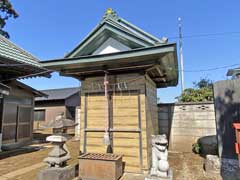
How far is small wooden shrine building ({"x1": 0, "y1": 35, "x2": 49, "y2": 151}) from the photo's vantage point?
7504mm

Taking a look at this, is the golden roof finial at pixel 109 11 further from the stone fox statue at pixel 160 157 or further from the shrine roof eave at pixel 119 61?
the stone fox statue at pixel 160 157

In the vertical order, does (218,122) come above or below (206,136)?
above

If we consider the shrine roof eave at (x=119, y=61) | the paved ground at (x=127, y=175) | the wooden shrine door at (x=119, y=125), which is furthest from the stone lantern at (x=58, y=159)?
the shrine roof eave at (x=119, y=61)

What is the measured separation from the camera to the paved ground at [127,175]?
14.9ft

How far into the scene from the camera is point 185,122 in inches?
291

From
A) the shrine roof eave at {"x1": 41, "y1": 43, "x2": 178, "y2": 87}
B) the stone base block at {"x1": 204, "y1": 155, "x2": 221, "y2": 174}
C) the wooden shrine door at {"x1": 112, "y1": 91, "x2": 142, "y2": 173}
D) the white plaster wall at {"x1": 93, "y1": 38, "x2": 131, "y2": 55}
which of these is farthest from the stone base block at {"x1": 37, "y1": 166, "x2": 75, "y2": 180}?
the stone base block at {"x1": 204, "y1": 155, "x2": 221, "y2": 174}

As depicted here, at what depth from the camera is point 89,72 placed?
5.46 m

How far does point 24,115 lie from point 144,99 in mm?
7368

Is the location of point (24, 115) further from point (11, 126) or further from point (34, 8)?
point (34, 8)

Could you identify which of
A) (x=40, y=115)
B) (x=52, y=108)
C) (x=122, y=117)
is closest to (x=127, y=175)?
(x=122, y=117)

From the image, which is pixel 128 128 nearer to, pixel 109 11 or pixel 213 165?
pixel 213 165

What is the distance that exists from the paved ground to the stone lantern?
0.61m

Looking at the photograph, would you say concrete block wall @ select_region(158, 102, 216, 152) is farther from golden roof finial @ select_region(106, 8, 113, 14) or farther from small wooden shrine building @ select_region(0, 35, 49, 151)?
small wooden shrine building @ select_region(0, 35, 49, 151)

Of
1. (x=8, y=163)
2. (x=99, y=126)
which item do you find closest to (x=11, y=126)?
(x=8, y=163)
